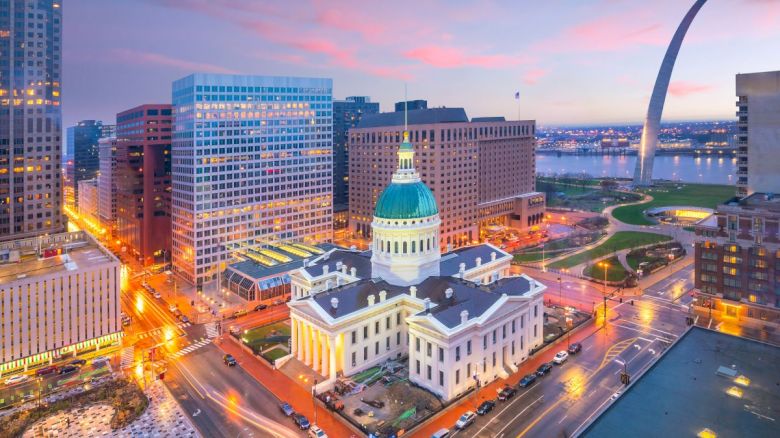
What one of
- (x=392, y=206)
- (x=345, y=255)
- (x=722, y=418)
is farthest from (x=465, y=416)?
(x=345, y=255)

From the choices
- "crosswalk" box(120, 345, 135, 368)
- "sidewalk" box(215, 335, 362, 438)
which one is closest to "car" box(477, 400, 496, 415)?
"sidewalk" box(215, 335, 362, 438)

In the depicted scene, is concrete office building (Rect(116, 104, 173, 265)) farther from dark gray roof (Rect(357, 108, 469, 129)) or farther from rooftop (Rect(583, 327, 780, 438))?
rooftop (Rect(583, 327, 780, 438))

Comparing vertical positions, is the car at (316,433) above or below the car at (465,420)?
below

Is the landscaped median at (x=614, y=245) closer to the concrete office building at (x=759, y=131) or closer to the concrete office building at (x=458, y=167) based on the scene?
the concrete office building at (x=458, y=167)

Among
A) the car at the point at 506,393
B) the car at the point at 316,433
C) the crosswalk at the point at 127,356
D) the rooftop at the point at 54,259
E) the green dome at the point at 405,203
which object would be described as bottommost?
the car at the point at 316,433

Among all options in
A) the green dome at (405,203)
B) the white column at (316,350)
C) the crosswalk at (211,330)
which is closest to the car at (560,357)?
the green dome at (405,203)

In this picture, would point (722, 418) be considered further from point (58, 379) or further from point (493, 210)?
point (493, 210)
